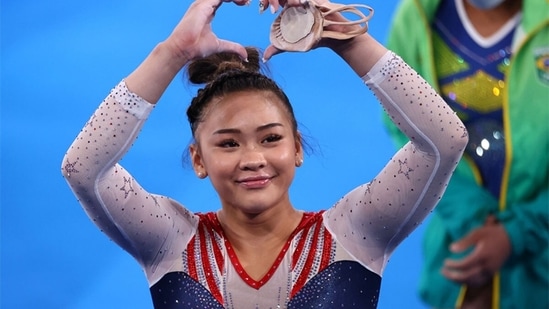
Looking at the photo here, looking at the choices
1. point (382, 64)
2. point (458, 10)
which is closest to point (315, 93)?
point (458, 10)

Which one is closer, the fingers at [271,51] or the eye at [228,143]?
the fingers at [271,51]

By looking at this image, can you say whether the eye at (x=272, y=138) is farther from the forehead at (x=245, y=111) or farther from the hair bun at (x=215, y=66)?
the hair bun at (x=215, y=66)

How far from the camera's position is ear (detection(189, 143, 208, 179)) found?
1509mm

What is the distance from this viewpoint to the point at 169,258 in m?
1.50

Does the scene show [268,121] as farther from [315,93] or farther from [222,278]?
[315,93]

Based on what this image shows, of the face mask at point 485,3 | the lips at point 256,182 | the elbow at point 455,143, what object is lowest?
the elbow at point 455,143

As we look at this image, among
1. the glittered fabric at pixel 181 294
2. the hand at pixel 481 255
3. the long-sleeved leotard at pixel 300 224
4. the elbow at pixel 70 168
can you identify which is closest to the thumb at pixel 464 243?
the hand at pixel 481 255

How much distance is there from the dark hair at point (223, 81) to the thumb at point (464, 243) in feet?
0.92

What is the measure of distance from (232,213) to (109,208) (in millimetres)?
181

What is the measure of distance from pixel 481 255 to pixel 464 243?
0.03 metres

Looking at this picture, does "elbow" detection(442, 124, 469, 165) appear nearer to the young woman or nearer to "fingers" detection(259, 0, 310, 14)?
the young woman

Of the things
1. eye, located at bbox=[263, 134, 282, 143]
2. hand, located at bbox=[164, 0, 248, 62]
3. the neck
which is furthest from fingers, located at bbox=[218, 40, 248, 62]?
the neck

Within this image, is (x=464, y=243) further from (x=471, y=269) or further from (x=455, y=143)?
(x=455, y=143)

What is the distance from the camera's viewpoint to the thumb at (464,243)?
150 cm
